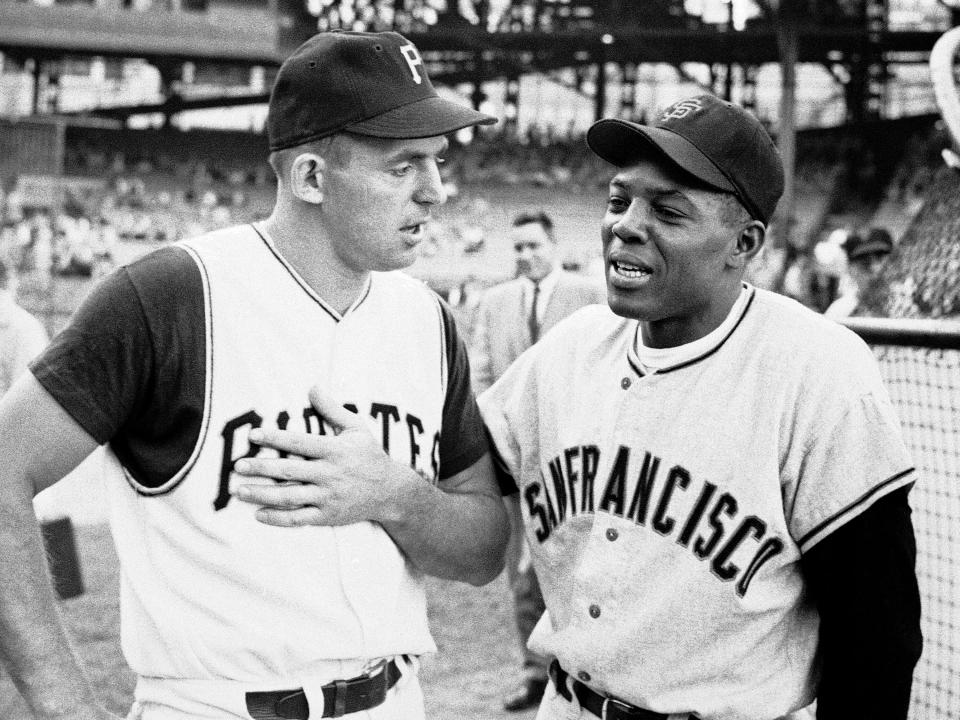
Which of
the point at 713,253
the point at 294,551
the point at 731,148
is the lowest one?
the point at 294,551

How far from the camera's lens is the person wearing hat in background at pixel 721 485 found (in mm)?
1819

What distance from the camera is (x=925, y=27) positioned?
2852 cm

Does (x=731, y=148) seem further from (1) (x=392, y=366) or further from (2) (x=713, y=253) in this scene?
(1) (x=392, y=366)

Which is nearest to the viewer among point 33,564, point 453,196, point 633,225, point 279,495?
point 33,564

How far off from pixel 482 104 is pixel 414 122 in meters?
31.3

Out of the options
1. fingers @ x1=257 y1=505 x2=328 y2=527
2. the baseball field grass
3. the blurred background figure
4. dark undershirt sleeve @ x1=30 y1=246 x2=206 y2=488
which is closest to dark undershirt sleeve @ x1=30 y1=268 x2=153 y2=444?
dark undershirt sleeve @ x1=30 y1=246 x2=206 y2=488

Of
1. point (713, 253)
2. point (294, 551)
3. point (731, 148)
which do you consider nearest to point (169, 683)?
point (294, 551)

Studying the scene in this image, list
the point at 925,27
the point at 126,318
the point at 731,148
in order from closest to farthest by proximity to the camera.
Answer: the point at 126,318, the point at 731,148, the point at 925,27

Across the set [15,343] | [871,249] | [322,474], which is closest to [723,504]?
[322,474]

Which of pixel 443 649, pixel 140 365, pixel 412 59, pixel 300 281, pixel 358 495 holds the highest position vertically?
pixel 412 59

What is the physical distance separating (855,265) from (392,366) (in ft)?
19.2

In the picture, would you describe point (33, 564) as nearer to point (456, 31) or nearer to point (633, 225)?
point (633, 225)

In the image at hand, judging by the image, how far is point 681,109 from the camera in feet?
6.48

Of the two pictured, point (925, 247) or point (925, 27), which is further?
point (925, 27)
